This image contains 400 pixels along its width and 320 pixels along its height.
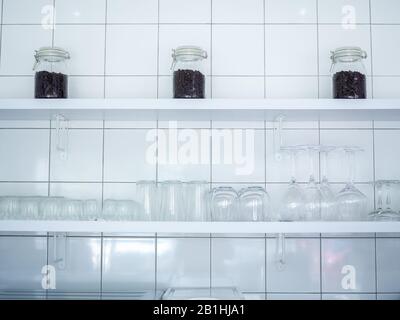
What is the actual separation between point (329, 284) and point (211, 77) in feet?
3.08

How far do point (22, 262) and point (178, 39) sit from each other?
1.08 metres

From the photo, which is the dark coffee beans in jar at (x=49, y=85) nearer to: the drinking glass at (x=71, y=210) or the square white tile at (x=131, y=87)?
the square white tile at (x=131, y=87)

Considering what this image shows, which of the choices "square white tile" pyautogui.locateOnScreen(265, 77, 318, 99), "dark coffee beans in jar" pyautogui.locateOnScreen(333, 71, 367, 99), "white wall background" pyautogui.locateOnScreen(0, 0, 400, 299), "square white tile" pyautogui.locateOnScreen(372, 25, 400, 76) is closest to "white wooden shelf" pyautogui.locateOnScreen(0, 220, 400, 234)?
"white wall background" pyautogui.locateOnScreen(0, 0, 400, 299)

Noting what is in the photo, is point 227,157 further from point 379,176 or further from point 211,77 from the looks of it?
point 379,176

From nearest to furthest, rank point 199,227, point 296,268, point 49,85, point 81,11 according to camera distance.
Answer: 1. point 199,227
2. point 49,85
3. point 296,268
4. point 81,11

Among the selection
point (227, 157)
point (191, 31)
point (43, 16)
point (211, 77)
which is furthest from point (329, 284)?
point (43, 16)

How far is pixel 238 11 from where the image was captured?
71.2 inches

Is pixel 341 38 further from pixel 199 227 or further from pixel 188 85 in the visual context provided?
pixel 199 227

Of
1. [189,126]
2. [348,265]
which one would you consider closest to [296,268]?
[348,265]

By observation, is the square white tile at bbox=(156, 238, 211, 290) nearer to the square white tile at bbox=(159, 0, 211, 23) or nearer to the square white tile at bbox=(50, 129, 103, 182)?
the square white tile at bbox=(50, 129, 103, 182)

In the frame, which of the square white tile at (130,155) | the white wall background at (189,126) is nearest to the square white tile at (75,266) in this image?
the white wall background at (189,126)

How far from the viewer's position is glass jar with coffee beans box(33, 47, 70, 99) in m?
1.53

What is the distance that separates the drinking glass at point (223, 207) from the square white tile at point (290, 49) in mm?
579
